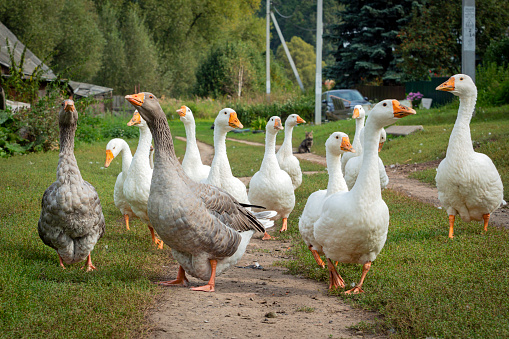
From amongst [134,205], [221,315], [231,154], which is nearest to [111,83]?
[231,154]

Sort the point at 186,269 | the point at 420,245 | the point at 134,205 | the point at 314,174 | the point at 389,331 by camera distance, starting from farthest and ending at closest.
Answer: the point at 314,174, the point at 134,205, the point at 420,245, the point at 186,269, the point at 389,331

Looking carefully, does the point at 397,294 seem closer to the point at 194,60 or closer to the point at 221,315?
the point at 221,315

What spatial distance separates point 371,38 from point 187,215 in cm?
3289

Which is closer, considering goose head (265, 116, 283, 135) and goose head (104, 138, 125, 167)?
goose head (104, 138, 125, 167)

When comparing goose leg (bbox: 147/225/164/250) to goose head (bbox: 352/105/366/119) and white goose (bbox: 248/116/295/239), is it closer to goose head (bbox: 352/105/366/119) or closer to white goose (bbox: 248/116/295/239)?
white goose (bbox: 248/116/295/239)

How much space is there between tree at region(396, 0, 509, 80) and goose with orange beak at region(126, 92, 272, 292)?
22562 millimetres

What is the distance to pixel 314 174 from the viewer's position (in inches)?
471

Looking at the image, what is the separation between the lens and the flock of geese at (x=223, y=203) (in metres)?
4.45

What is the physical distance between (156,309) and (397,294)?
212 cm

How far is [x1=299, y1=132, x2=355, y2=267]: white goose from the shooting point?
5309 mm

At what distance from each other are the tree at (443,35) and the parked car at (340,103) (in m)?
3.24

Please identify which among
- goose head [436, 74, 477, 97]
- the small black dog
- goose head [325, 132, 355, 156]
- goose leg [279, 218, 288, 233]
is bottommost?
goose leg [279, 218, 288, 233]

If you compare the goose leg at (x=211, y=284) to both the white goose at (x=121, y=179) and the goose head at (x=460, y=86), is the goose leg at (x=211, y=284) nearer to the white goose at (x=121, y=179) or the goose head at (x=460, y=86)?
the white goose at (x=121, y=179)

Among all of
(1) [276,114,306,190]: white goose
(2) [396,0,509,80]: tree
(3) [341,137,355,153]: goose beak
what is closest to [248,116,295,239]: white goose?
(1) [276,114,306,190]: white goose
